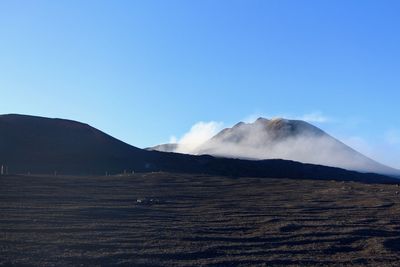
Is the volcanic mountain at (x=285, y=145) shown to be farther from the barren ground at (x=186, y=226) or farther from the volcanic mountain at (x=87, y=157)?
the barren ground at (x=186, y=226)

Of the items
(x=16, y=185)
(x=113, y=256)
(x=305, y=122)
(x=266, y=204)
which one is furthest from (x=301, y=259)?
(x=305, y=122)

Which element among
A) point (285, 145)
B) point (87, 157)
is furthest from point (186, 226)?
point (285, 145)

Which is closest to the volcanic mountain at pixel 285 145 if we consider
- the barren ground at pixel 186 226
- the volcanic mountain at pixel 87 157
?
the volcanic mountain at pixel 87 157

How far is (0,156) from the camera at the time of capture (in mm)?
61969

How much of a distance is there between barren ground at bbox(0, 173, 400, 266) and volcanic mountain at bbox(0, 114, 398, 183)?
24284 millimetres

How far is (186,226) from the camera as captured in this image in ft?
73.4

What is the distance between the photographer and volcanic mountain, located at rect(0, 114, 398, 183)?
206ft

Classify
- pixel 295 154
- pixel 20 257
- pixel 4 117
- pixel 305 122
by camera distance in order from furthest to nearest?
pixel 305 122 → pixel 295 154 → pixel 4 117 → pixel 20 257

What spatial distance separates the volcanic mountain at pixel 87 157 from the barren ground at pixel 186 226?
24284mm

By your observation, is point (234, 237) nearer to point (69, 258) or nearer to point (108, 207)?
point (69, 258)

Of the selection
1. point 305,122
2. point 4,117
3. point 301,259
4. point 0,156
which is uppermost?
point 305,122

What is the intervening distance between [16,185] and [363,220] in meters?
18.6

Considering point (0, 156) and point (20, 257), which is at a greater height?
point (0, 156)

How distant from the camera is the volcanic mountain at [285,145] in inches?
5738
